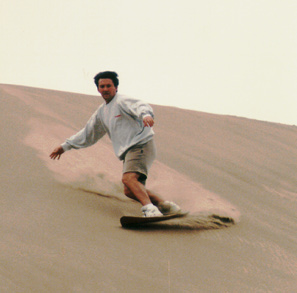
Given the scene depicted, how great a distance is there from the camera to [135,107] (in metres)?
2.98

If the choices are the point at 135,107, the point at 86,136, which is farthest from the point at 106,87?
the point at 86,136

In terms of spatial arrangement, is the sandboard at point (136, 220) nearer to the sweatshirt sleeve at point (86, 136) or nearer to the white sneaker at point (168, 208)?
the white sneaker at point (168, 208)

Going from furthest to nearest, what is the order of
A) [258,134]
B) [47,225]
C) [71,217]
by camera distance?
[258,134] → [71,217] → [47,225]

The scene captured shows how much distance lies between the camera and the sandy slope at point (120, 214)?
2037mm

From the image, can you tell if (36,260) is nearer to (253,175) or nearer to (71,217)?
(71,217)

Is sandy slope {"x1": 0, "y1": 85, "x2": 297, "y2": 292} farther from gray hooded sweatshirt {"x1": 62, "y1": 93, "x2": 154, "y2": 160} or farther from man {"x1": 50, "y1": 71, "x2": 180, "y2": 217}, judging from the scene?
gray hooded sweatshirt {"x1": 62, "y1": 93, "x2": 154, "y2": 160}

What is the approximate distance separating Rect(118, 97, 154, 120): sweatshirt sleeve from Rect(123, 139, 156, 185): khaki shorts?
211 mm

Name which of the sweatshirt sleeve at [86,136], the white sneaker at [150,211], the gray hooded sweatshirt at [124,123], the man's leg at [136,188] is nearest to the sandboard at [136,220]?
the white sneaker at [150,211]

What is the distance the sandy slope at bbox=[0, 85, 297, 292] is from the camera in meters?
2.04

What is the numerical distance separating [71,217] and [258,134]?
5.94 metres

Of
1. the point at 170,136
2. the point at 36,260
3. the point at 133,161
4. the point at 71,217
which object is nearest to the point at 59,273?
the point at 36,260

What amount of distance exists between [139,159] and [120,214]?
15.7 inches

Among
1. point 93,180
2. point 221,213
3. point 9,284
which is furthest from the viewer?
point 93,180

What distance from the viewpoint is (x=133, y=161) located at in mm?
2957
